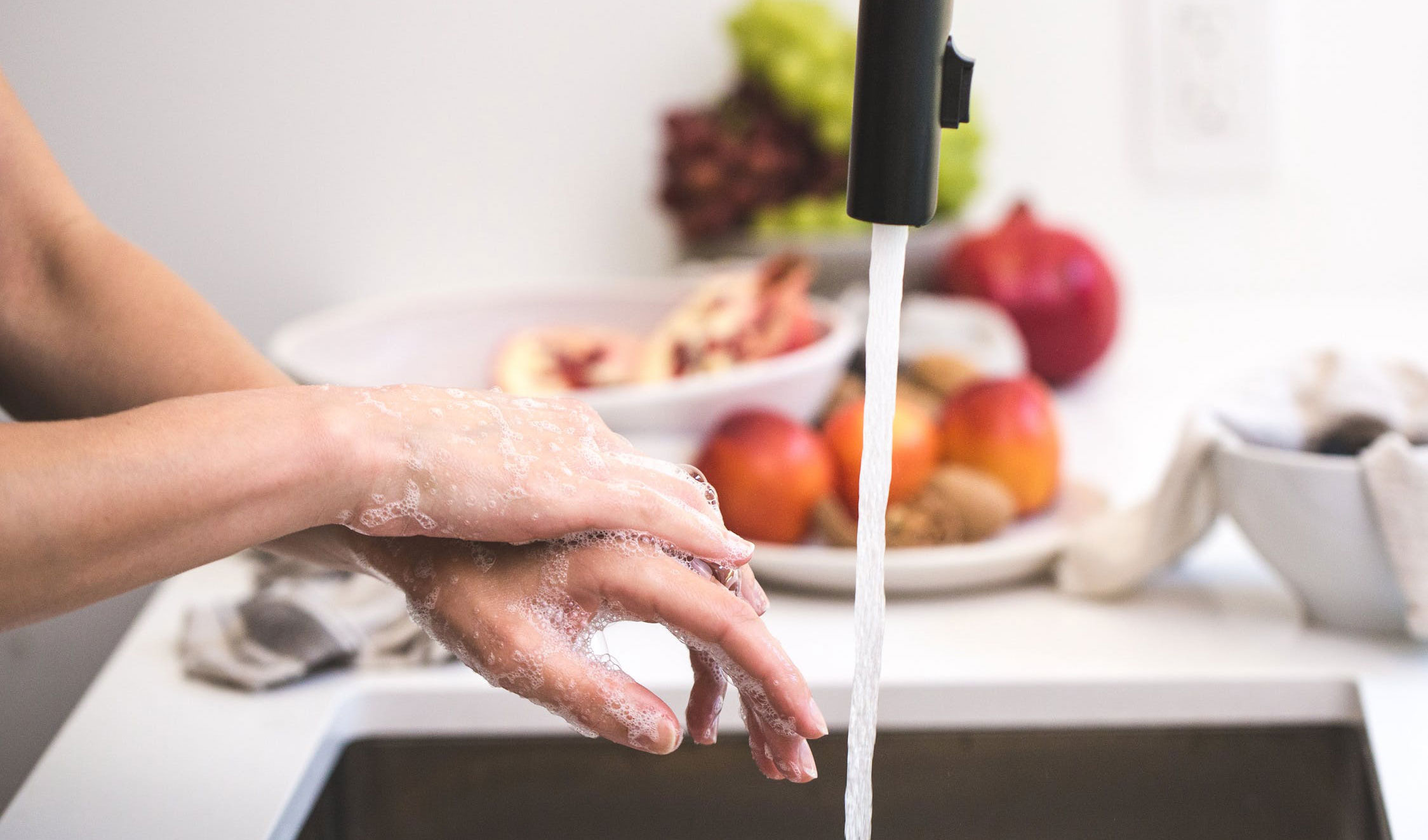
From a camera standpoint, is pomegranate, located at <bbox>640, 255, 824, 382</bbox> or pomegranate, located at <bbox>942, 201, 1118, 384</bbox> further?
pomegranate, located at <bbox>942, 201, 1118, 384</bbox>

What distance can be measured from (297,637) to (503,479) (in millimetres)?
312

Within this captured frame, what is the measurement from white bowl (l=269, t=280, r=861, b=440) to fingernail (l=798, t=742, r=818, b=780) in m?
0.42

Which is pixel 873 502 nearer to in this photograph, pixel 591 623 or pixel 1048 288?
pixel 591 623

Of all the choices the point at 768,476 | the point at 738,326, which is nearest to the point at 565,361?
the point at 738,326

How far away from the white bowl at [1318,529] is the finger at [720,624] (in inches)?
13.6

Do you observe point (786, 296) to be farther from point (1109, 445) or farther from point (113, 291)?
point (113, 291)

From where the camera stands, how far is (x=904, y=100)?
1.34 feet

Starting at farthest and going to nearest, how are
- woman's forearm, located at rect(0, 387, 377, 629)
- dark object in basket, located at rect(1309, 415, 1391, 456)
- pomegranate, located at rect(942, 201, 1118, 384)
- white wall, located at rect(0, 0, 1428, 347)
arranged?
white wall, located at rect(0, 0, 1428, 347), pomegranate, located at rect(942, 201, 1118, 384), dark object in basket, located at rect(1309, 415, 1391, 456), woman's forearm, located at rect(0, 387, 377, 629)

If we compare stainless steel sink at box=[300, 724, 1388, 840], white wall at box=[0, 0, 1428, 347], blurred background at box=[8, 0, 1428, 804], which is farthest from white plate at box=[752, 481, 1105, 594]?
white wall at box=[0, 0, 1428, 347]

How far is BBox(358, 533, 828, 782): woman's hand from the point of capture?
435 millimetres

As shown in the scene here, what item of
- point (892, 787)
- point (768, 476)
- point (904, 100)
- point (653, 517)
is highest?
point (904, 100)

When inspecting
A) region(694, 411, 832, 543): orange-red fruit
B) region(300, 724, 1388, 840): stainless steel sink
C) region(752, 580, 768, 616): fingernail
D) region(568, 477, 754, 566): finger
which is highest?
region(568, 477, 754, 566): finger

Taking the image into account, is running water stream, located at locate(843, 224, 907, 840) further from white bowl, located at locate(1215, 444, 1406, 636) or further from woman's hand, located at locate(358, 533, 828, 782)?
white bowl, located at locate(1215, 444, 1406, 636)

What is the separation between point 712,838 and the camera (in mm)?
634
